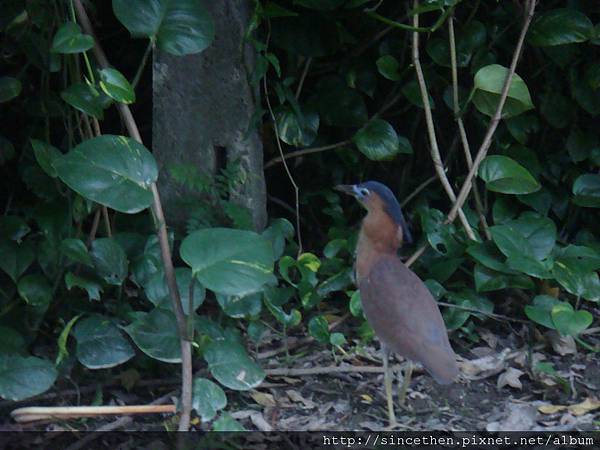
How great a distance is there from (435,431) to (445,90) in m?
1.88

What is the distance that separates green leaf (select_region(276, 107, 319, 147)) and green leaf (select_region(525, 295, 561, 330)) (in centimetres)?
135

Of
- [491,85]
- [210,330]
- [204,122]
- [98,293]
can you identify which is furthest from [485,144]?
[98,293]

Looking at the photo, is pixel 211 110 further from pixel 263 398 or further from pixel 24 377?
pixel 24 377

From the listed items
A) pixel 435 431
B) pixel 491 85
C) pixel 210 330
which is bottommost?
pixel 435 431

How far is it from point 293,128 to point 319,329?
3.68ft

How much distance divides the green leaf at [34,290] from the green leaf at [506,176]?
2075 millimetres

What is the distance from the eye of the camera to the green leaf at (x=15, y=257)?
3672mm

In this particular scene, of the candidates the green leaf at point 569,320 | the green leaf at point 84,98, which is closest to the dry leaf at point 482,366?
the green leaf at point 569,320

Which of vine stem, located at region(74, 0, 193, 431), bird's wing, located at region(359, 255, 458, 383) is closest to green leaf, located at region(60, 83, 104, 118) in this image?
vine stem, located at region(74, 0, 193, 431)

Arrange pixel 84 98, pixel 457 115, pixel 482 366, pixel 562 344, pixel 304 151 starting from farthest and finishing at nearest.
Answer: pixel 304 151, pixel 457 115, pixel 562 344, pixel 482 366, pixel 84 98

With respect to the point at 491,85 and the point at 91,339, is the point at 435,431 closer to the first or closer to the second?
the point at 91,339

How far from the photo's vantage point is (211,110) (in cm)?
402

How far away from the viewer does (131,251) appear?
149 inches

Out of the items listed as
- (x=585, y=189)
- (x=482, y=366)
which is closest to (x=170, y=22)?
(x=482, y=366)
